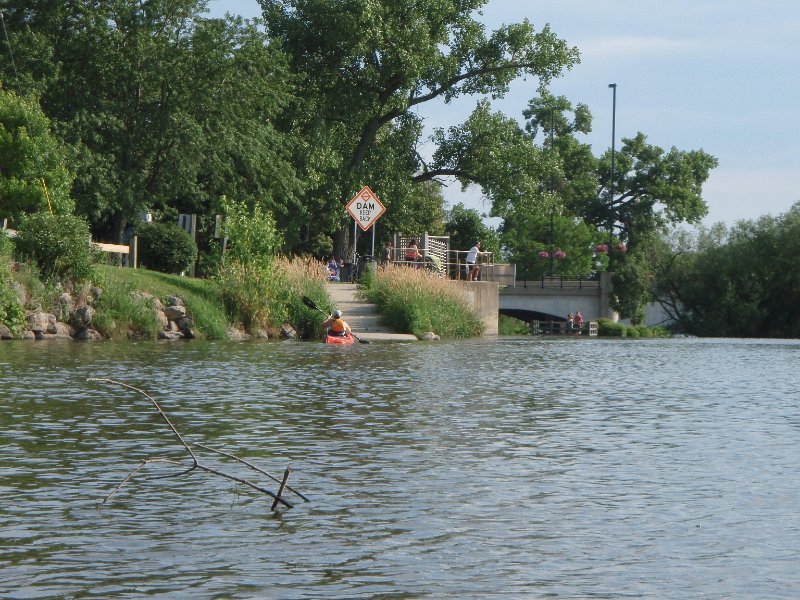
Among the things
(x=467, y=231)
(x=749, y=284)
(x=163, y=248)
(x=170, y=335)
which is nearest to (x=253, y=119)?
(x=163, y=248)

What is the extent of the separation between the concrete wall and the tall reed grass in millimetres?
4929

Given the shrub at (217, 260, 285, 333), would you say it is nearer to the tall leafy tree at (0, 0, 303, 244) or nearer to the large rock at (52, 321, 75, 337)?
the large rock at (52, 321, 75, 337)

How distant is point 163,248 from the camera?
140ft

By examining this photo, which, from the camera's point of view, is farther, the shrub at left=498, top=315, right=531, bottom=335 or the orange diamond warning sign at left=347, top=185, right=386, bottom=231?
the shrub at left=498, top=315, right=531, bottom=335

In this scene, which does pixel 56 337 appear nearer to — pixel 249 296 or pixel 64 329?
pixel 64 329

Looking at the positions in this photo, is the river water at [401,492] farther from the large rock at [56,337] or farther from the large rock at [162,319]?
the large rock at [162,319]

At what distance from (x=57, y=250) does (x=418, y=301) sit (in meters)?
12.7

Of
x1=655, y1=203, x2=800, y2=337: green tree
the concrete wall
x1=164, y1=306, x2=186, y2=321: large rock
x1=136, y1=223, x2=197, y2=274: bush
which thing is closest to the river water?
x1=164, y1=306, x2=186, y2=321: large rock

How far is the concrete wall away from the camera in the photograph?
173ft

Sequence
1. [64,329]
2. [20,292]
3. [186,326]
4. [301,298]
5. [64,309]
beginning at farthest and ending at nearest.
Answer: [301,298] → [186,326] → [64,309] → [64,329] → [20,292]

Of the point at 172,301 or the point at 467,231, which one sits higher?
the point at 467,231

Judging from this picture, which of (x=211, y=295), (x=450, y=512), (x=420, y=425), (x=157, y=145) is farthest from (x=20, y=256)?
(x=450, y=512)

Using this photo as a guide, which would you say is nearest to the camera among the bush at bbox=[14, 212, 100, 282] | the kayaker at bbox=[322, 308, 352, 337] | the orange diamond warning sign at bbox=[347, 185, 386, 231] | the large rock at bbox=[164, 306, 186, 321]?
the bush at bbox=[14, 212, 100, 282]

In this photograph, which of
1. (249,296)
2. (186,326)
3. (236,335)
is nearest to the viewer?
Answer: (186,326)
